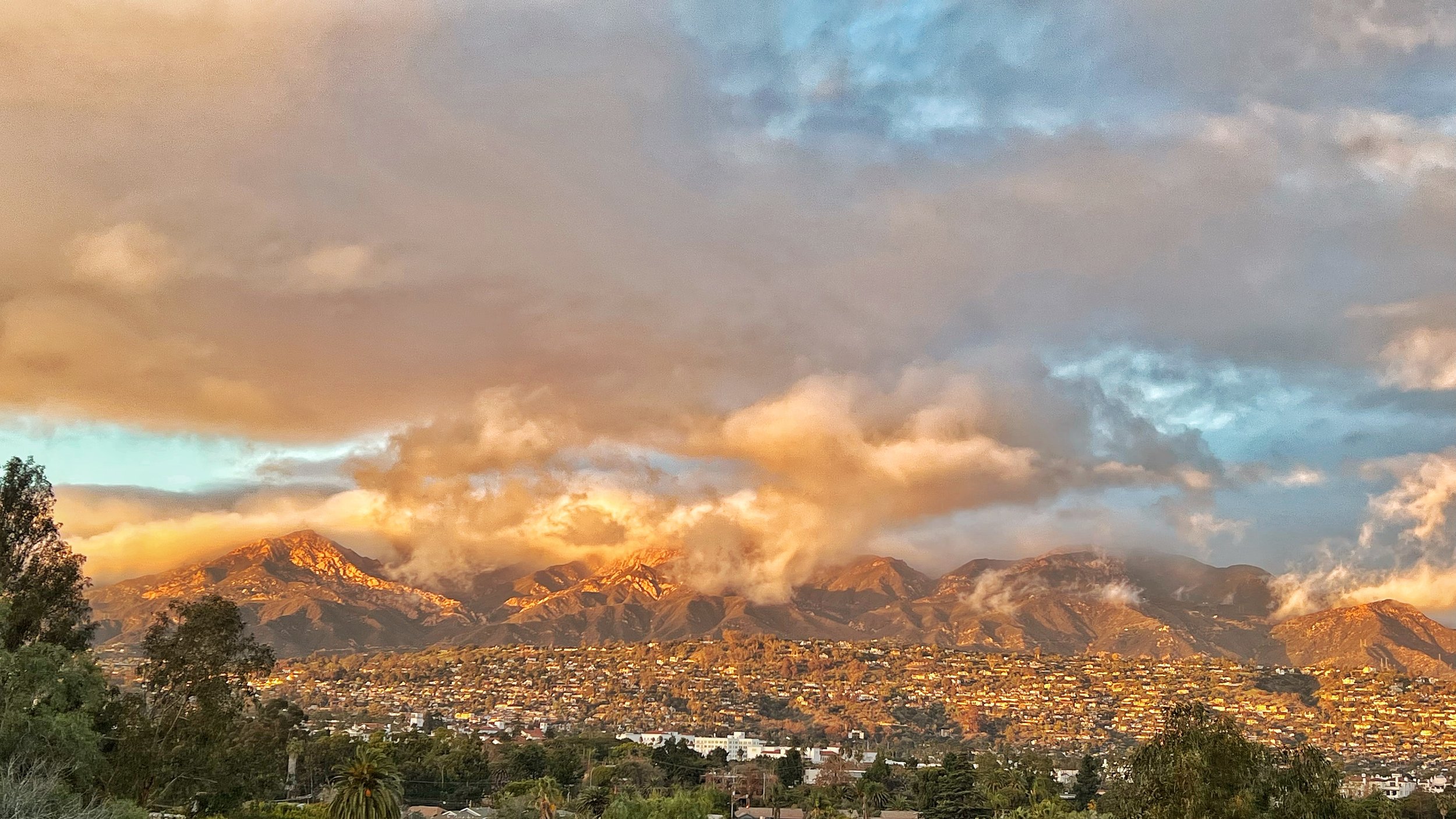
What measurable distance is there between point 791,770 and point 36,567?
92.7 metres

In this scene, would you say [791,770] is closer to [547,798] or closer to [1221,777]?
[547,798]

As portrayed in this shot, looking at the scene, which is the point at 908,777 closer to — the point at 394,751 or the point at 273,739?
the point at 394,751

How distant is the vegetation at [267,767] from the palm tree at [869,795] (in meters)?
0.31

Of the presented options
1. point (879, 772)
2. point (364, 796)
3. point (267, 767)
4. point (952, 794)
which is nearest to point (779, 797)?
point (879, 772)

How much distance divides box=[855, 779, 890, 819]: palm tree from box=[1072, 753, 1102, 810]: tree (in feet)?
59.2

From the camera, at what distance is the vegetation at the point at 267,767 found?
3306cm

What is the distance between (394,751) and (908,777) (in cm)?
5615

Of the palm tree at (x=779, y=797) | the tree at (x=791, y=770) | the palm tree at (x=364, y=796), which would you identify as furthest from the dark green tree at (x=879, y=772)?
the palm tree at (x=364, y=796)

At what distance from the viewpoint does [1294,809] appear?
105ft

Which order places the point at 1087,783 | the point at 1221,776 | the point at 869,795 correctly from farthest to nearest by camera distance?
the point at 1087,783 → the point at 869,795 → the point at 1221,776

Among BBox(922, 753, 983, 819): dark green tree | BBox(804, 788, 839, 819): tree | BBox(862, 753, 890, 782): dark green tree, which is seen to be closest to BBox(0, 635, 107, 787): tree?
BBox(804, 788, 839, 819): tree

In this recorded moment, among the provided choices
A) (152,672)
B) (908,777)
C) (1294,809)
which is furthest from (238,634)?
(908,777)

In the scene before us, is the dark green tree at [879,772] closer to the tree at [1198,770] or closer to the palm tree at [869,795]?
the palm tree at [869,795]

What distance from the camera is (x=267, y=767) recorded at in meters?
65.1
